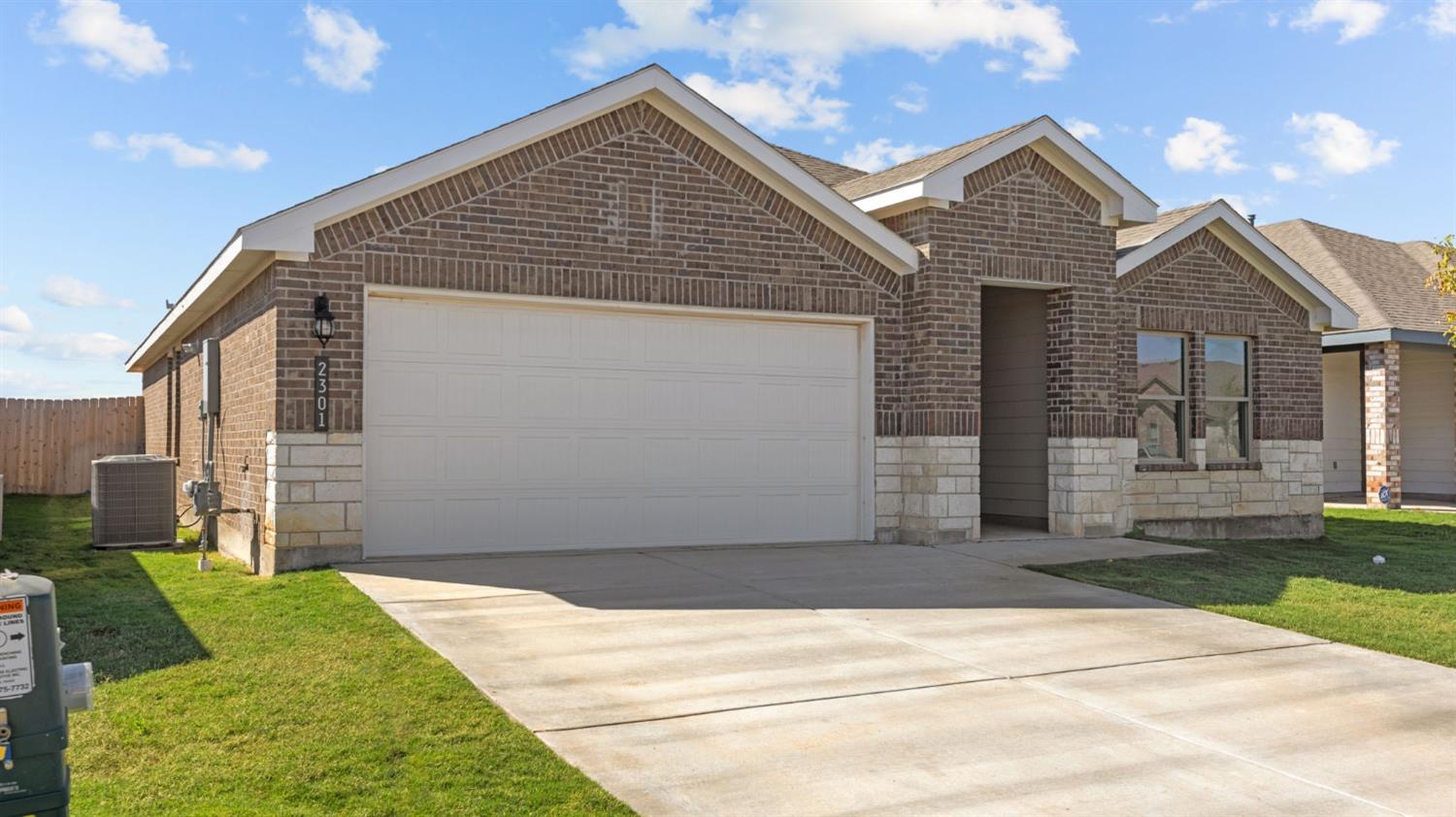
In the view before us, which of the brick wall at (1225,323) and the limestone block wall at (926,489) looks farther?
the brick wall at (1225,323)

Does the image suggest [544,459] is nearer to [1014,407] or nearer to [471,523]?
[471,523]

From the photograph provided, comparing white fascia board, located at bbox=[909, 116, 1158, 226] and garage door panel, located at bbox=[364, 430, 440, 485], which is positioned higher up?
white fascia board, located at bbox=[909, 116, 1158, 226]

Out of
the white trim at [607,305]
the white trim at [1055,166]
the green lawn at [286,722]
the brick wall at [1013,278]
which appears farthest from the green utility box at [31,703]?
the white trim at [1055,166]

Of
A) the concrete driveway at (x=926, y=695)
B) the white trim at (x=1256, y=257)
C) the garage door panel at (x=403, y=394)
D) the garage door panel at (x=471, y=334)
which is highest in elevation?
the white trim at (x=1256, y=257)

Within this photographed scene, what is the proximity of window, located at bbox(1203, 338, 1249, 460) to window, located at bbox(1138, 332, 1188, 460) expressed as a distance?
1.65 feet

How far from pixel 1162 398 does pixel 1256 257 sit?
2620 millimetres

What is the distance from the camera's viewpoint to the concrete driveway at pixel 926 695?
5.20m

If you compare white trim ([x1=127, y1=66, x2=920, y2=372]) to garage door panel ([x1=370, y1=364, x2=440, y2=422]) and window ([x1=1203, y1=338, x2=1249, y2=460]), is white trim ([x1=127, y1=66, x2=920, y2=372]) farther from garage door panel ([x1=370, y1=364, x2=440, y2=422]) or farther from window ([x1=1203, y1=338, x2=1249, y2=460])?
window ([x1=1203, y1=338, x2=1249, y2=460])

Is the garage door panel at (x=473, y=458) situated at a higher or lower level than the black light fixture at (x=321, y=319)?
lower

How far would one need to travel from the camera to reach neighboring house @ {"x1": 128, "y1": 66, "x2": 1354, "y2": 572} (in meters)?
11.0

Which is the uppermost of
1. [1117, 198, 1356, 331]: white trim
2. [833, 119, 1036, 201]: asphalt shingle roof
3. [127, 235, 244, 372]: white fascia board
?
[833, 119, 1036, 201]: asphalt shingle roof

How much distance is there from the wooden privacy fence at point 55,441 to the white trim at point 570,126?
13.2m

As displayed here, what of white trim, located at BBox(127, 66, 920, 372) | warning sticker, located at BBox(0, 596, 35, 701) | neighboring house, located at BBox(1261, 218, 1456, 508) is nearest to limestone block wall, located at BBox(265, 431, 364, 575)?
white trim, located at BBox(127, 66, 920, 372)

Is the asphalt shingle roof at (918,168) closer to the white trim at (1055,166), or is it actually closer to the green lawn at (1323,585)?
the white trim at (1055,166)
